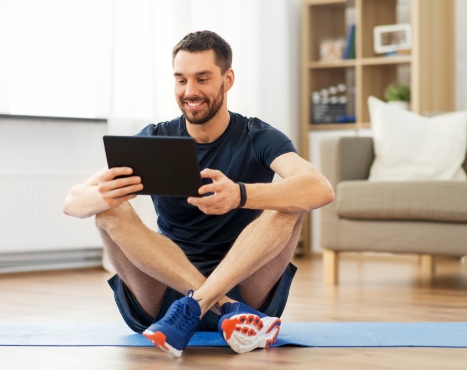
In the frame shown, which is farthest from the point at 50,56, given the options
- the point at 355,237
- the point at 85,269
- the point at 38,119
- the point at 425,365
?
the point at 425,365

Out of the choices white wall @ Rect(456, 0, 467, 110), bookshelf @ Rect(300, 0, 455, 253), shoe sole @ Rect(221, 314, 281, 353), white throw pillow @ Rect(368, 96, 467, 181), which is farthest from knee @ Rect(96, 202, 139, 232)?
white wall @ Rect(456, 0, 467, 110)

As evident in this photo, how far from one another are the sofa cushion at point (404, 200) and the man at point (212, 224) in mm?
1291

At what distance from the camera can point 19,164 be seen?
4449mm

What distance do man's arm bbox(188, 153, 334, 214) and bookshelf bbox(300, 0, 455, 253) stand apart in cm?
287

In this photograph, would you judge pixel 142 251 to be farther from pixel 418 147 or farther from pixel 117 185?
pixel 418 147

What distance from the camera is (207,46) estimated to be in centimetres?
242

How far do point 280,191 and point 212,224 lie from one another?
0.94ft

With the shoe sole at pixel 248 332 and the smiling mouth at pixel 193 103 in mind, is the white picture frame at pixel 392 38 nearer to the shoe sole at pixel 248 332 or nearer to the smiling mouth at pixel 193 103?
the smiling mouth at pixel 193 103

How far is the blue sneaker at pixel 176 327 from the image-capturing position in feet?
6.79

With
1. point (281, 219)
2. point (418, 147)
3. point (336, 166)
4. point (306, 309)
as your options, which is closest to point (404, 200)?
point (336, 166)

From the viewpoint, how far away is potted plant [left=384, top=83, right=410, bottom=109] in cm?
517

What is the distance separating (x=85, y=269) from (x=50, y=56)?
1081 millimetres

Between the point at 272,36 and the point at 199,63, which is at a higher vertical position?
the point at 272,36

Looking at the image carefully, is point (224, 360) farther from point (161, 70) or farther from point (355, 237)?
point (161, 70)
